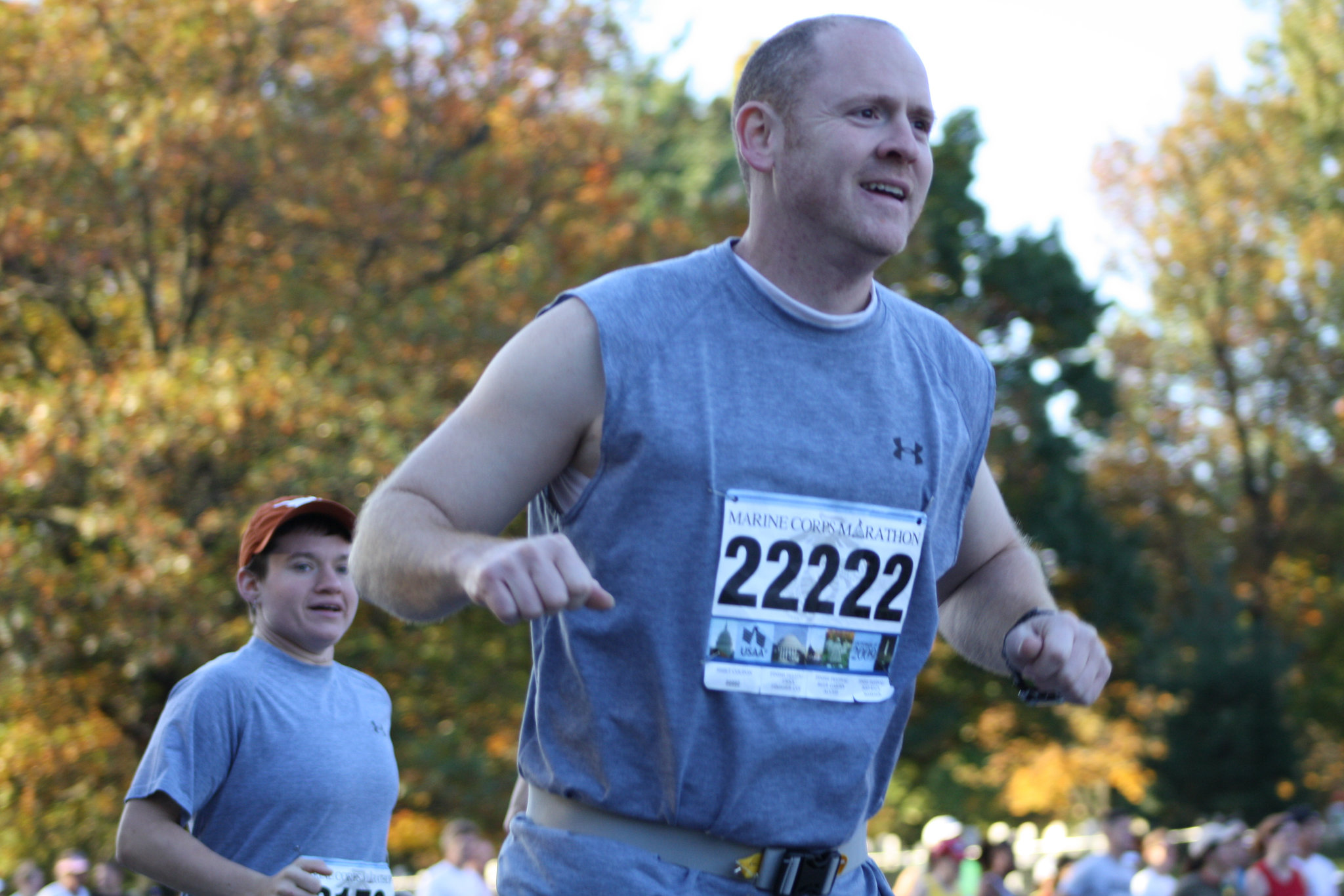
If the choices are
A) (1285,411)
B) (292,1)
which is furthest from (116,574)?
(1285,411)

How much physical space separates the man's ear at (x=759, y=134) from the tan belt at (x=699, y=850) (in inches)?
42.5

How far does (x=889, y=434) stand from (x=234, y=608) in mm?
11674

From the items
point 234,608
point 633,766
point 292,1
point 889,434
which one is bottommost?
point 234,608

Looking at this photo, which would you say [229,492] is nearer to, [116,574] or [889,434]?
[116,574]

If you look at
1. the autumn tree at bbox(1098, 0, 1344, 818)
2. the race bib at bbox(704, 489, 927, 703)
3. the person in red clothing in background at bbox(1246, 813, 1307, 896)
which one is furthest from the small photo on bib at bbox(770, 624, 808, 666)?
the autumn tree at bbox(1098, 0, 1344, 818)

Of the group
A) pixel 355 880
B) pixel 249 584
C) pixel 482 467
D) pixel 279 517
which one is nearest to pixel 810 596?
pixel 482 467

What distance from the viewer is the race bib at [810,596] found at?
2.29 m

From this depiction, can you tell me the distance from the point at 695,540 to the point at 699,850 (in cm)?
45

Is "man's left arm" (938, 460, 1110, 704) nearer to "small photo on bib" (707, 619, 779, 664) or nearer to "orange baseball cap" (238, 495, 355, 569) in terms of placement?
"small photo on bib" (707, 619, 779, 664)

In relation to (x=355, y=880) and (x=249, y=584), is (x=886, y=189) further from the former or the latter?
(x=249, y=584)

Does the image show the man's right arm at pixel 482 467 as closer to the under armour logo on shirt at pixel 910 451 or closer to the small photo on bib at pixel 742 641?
the small photo on bib at pixel 742 641

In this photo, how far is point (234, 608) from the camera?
13.3 meters

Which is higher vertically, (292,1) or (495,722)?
(292,1)

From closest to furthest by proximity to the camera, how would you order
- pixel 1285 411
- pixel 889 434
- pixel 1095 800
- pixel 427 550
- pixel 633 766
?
1. pixel 427 550
2. pixel 633 766
3. pixel 889 434
4. pixel 1285 411
5. pixel 1095 800
